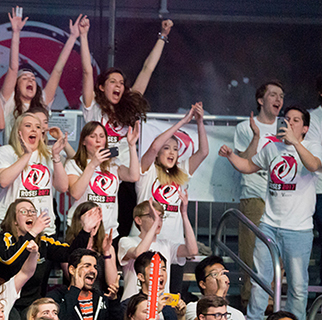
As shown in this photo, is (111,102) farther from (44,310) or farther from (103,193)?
(44,310)

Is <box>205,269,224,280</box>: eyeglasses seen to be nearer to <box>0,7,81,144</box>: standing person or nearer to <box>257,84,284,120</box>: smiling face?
<box>257,84,284,120</box>: smiling face

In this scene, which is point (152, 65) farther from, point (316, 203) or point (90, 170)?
point (316, 203)

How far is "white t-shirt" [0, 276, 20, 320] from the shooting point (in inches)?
123

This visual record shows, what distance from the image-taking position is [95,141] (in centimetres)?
388

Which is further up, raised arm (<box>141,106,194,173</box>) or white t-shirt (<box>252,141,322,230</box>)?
raised arm (<box>141,106,194,173</box>)

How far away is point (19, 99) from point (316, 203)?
255 centimetres

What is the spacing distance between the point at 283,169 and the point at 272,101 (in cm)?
72

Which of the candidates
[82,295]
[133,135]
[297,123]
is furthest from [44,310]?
[297,123]

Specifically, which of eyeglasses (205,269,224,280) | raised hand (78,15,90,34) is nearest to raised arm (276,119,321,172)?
eyeglasses (205,269,224,280)

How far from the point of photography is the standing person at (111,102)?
4.20 metres

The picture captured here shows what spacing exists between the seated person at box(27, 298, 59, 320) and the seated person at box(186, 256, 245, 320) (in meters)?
0.93

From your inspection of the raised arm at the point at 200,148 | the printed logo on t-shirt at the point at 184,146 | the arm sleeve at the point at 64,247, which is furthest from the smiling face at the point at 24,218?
the printed logo on t-shirt at the point at 184,146

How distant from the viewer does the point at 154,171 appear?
4.07m

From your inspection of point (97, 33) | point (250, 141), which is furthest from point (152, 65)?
point (250, 141)
